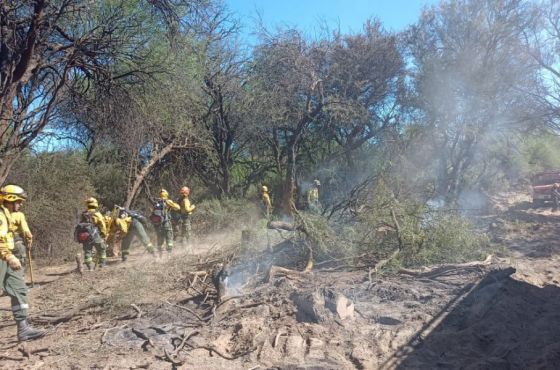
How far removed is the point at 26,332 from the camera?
5496 millimetres

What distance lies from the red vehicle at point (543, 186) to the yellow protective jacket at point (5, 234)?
16.2 m

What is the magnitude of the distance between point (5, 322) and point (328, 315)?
4331mm

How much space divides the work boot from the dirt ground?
0.38 ft

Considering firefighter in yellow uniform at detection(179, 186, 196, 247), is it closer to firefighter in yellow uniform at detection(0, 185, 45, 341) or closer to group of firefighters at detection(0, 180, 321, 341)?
group of firefighters at detection(0, 180, 321, 341)

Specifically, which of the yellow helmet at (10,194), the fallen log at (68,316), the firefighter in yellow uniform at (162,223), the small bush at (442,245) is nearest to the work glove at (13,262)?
the yellow helmet at (10,194)

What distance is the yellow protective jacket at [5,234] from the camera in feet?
17.9

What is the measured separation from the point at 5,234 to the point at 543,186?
54.9 ft

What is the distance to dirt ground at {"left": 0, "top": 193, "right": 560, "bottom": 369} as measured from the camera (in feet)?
15.8

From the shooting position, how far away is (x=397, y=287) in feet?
21.6

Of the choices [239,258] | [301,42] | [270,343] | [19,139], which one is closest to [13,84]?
[19,139]

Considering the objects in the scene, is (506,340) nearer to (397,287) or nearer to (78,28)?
(397,287)

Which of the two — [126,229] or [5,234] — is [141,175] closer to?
[126,229]

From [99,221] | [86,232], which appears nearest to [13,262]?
[86,232]

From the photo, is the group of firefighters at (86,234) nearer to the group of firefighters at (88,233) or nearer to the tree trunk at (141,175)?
the group of firefighters at (88,233)
